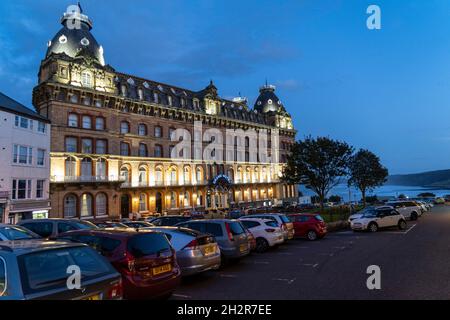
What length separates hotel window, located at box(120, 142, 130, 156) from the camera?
4566cm

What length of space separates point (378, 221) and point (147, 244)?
19336mm

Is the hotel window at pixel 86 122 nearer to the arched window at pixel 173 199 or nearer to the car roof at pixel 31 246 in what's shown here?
the arched window at pixel 173 199

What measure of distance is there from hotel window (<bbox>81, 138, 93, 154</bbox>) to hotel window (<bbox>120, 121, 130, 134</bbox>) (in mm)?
5556

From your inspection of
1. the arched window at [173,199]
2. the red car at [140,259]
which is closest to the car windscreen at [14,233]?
the red car at [140,259]

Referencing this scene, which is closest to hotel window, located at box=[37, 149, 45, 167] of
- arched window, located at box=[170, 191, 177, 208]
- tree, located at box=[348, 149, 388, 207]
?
arched window, located at box=[170, 191, 177, 208]

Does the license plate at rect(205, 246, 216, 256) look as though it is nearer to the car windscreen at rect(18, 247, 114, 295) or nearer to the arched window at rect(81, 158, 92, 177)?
the car windscreen at rect(18, 247, 114, 295)

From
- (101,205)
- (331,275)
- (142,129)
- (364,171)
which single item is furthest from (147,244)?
(364,171)

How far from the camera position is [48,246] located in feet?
16.7

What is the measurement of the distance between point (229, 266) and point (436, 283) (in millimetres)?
6414

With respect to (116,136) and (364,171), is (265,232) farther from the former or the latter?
(364,171)

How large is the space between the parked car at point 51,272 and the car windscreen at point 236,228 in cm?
719

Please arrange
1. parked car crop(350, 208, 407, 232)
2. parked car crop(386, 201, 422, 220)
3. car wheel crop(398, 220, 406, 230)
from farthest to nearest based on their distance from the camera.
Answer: parked car crop(386, 201, 422, 220) → car wheel crop(398, 220, 406, 230) → parked car crop(350, 208, 407, 232)
